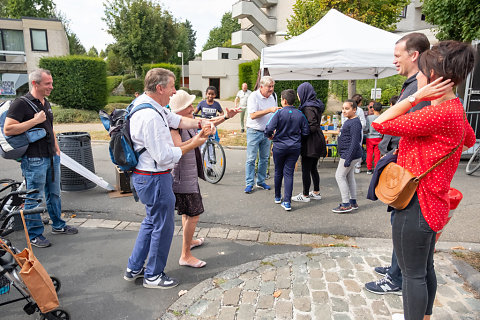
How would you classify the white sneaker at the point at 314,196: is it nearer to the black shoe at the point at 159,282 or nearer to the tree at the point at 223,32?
the black shoe at the point at 159,282

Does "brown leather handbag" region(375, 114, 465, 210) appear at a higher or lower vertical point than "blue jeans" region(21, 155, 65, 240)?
higher

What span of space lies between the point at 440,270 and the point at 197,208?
2.59 meters

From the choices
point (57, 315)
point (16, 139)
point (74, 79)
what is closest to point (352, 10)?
point (74, 79)

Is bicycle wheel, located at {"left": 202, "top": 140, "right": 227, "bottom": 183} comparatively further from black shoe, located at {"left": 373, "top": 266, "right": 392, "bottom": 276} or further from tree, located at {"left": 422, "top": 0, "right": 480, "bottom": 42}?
tree, located at {"left": 422, "top": 0, "right": 480, "bottom": 42}

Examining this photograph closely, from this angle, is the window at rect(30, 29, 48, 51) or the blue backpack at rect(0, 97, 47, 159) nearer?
the blue backpack at rect(0, 97, 47, 159)

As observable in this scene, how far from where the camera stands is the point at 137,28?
30391mm

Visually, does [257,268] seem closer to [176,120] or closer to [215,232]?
[215,232]

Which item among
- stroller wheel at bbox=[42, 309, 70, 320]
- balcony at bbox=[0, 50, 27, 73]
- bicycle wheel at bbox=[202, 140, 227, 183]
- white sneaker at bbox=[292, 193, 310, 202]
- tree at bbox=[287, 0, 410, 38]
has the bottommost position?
white sneaker at bbox=[292, 193, 310, 202]

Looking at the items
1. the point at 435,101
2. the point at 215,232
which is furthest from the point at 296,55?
the point at 435,101

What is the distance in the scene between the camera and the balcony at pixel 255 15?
30781mm

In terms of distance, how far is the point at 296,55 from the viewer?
675 cm

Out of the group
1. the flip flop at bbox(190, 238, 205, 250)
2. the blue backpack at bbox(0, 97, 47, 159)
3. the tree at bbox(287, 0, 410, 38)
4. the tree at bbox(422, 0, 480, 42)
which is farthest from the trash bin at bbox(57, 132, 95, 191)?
the tree at bbox(287, 0, 410, 38)

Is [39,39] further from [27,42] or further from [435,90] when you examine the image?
[435,90]

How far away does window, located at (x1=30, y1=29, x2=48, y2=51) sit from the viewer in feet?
97.5
